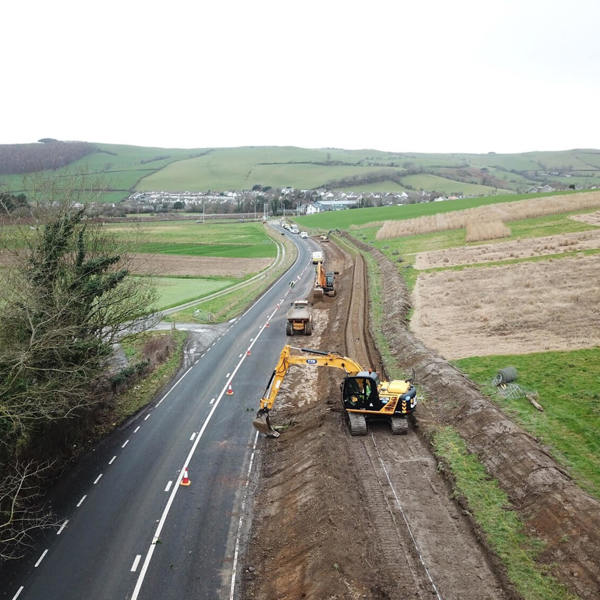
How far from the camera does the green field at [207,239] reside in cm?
8950

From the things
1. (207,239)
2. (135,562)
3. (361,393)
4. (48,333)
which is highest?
(48,333)

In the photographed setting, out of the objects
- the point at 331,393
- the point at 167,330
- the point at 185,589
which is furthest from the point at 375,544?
the point at 167,330

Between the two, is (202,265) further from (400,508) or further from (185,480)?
(400,508)

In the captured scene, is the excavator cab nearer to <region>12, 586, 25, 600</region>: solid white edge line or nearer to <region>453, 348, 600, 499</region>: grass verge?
<region>453, 348, 600, 499</region>: grass verge

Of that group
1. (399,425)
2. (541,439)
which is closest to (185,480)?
(399,425)

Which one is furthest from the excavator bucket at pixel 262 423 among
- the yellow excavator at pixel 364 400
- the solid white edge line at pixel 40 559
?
the solid white edge line at pixel 40 559

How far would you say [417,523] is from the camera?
16.5 metres

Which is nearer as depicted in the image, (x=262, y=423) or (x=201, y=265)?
(x=262, y=423)

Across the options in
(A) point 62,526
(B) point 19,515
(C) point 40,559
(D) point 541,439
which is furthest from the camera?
(D) point 541,439

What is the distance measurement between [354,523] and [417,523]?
206 cm

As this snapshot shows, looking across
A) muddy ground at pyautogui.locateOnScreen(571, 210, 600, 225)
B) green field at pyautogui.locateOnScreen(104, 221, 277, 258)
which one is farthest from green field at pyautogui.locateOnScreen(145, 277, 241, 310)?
muddy ground at pyautogui.locateOnScreen(571, 210, 600, 225)

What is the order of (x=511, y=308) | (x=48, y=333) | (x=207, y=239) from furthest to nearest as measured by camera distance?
(x=207, y=239) → (x=511, y=308) → (x=48, y=333)

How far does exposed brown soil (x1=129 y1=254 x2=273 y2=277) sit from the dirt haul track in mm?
49634

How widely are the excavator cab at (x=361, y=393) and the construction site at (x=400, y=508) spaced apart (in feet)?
4.35
